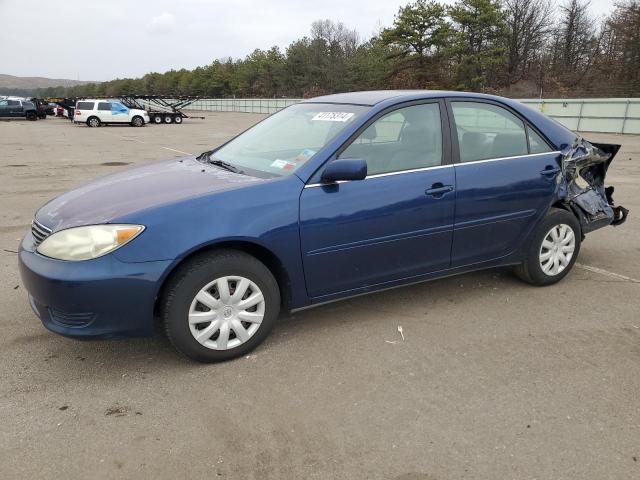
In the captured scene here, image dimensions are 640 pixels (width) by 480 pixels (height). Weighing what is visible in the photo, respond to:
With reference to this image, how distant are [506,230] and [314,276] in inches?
65.7

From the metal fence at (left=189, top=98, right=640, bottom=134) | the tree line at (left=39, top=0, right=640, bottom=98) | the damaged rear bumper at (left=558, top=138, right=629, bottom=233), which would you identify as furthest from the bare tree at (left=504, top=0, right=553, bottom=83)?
the damaged rear bumper at (left=558, top=138, right=629, bottom=233)

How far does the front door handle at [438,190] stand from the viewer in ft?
11.9

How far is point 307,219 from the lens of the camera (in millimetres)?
3229

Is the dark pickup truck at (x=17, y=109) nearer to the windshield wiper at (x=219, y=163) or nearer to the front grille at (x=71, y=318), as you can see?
the windshield wiper at (x=219, y=163)

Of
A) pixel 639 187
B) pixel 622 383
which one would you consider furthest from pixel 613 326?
Result: pixel 639 187

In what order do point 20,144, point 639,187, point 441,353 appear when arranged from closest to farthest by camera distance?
point 441,353
point 639,187
point 20,144

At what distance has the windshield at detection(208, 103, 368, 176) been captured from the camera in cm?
355

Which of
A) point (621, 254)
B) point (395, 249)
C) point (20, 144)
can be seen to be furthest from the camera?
point (20, 144)

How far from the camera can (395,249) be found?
3.56 m

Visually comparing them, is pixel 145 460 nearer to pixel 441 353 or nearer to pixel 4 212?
pixel 441 353

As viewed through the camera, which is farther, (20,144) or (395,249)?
(20,144)

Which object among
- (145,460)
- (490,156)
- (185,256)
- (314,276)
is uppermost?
(490,156)

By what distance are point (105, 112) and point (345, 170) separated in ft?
106

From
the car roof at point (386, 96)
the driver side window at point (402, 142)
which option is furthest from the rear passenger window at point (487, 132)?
the driver side window at point (402, 142)
